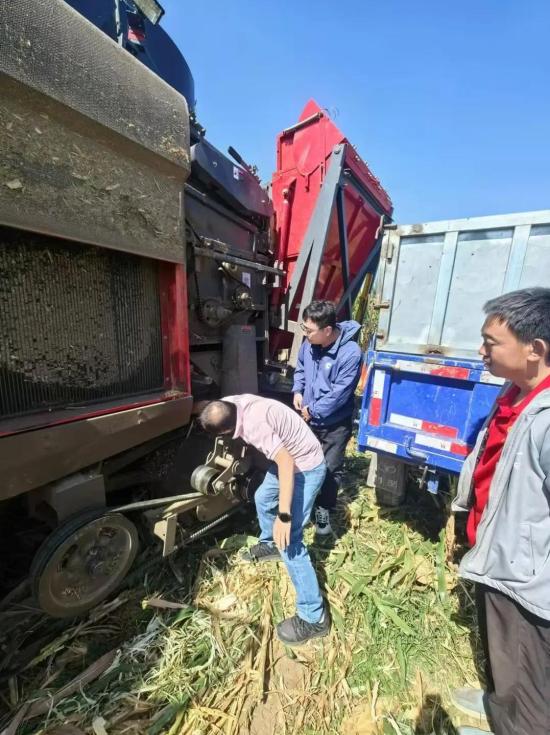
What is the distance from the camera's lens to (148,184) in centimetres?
192

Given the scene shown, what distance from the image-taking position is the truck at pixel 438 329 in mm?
2367

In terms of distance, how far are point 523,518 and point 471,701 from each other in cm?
133

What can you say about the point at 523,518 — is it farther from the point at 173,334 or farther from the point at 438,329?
the point at 173,334

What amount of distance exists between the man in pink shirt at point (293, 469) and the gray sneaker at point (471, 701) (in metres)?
0.78

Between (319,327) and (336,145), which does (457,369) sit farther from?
(336,145)

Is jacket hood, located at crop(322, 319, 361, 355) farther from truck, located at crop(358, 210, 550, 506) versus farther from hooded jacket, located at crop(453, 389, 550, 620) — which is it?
hooded jacket, located at crop(453, 389, 550, 620)

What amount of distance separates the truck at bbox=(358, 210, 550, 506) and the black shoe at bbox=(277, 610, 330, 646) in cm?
129

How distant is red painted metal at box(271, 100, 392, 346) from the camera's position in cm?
367

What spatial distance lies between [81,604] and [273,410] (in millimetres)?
1551

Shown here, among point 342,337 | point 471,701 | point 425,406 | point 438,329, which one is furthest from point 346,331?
point 471,701

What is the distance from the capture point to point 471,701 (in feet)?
6.32

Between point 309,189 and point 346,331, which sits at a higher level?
point 309,189

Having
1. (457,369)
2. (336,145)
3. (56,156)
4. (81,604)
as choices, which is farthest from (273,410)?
(336,145)

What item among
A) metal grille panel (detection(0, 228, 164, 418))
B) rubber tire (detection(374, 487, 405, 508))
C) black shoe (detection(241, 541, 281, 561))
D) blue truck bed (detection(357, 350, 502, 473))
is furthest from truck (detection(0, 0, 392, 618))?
rubber tire (detection(374, 487, 405, 508))
